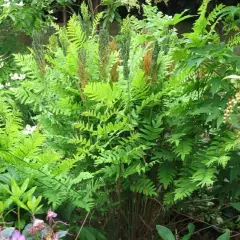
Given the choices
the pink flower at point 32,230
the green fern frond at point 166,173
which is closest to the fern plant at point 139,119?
the green fern frond at point 166,173

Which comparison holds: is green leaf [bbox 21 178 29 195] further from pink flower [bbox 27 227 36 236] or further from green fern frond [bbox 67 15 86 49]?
green fern frond [bbox 67 15 86 49]

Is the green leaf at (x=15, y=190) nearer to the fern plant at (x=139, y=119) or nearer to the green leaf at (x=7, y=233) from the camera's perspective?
the green leaf at (x=7, y=233)

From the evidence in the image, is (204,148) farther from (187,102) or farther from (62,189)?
(62,189)

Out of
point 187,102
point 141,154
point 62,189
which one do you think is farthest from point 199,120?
point 62,189

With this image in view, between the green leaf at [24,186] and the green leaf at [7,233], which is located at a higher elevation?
the green leaf at [24,186]

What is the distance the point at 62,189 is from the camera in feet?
7.47

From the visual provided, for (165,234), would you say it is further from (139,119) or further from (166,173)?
(139,119)

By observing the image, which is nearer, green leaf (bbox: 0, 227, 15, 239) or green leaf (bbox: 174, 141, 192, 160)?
green leaf (bbox: 0, 227, 15, 239)

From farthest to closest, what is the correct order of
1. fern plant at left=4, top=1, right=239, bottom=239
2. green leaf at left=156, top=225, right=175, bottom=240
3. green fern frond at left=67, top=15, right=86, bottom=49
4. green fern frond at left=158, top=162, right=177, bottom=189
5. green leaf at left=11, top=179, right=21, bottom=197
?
green fern frond at left=67, top=15, right=86, bottom=49 → green fern frond at left=158, top=162, right=177, bottom=189 → fern plant at left=4, top=1, right=239, bottom=239 → green leaf at left=156, top=225, right=175, bottom=240 → green leaf at left=11, top=179, right=21, bottom=197

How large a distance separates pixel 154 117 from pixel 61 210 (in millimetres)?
686

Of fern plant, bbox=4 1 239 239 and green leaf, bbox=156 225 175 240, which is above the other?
fern plant, bbox=4 1 239 239

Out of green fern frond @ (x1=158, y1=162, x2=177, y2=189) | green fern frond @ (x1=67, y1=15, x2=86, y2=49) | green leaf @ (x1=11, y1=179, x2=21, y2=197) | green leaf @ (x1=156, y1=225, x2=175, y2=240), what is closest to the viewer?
green leaf @ (x1=11, y1=179, x2=21, y2=197)

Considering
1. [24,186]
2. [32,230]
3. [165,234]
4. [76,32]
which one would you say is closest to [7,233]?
[32,230]

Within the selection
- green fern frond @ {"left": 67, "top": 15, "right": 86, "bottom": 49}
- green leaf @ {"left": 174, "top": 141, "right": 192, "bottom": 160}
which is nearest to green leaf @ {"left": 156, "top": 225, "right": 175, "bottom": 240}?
green leaf @ {"left": 174, "top": 141, "right": 192, "bottom": 160}
